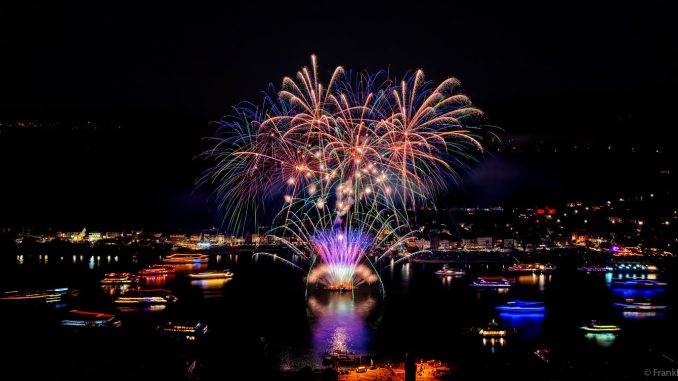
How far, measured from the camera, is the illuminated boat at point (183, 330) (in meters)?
15.8

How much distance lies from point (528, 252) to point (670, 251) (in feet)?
37.3

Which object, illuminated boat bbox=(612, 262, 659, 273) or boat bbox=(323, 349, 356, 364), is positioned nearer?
boat bbox=(323, 349, 356, 364)

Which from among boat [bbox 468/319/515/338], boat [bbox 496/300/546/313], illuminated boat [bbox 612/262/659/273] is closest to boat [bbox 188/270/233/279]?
boat [bbox 496/300/546/313]

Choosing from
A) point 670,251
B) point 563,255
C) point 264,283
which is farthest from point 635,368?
point 563,255

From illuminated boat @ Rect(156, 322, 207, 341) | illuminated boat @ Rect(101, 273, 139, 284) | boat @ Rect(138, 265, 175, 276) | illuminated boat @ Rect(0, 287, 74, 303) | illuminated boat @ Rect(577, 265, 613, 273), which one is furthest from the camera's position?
illuminated boat @ Rect(577, 265, 613, 273)

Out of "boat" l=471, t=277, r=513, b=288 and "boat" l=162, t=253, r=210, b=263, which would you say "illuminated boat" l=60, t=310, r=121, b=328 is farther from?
"boat" l=162, t=253, r=210, b=263

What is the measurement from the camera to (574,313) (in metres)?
20.0

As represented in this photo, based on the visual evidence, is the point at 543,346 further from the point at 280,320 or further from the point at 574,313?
the point at 280,320

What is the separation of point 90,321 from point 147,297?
4.52 metres

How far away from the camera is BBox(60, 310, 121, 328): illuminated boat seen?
17719mm

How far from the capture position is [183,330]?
1602 centimetres

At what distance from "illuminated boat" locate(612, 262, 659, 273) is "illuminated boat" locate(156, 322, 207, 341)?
27.1 metres

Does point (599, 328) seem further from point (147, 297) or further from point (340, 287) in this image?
point (147, 297)

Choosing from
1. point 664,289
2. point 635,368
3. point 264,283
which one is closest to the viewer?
point 635,368
